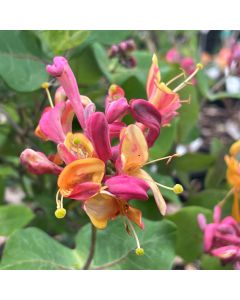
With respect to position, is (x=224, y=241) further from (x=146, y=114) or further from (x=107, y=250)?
(x=146, y=114)

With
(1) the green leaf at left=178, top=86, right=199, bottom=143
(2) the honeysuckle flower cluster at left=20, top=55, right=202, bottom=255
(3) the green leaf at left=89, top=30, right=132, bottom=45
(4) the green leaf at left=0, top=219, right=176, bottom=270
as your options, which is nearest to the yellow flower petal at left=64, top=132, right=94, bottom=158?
(2) the honeysuckle flower cluster at left=20, top=55, right=202, bottom=255

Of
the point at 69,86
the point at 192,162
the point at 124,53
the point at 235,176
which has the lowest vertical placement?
the point at 192,162

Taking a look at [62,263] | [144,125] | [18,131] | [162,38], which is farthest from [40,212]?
[162,38]

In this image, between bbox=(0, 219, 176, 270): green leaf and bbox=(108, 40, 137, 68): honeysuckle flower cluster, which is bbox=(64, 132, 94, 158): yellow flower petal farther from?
bbox=(108, 40, 137, 68): honeysuckle flower cluster

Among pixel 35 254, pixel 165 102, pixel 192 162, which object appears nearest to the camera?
pixel 165 102

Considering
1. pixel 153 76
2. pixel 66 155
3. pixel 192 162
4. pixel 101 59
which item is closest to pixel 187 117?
pixel 192 162

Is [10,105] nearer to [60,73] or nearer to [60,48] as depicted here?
[60,48]

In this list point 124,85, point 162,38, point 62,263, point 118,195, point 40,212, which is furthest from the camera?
point 162,38
